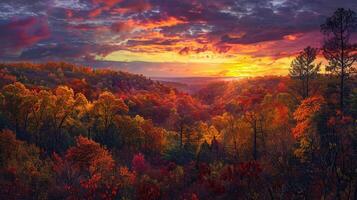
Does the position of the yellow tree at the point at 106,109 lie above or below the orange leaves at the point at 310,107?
below

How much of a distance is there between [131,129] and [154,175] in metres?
29.0

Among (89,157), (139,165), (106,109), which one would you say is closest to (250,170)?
(89,157)

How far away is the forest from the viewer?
3105cm

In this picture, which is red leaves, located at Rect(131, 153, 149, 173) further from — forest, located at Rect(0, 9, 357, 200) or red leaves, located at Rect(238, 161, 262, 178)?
red leaves, located at Rect(238, 161, 262, 178)

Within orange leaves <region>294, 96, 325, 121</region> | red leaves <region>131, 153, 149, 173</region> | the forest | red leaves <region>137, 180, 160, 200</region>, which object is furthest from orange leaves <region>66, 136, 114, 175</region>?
orange leaves <region>294, 96, 325, 121</region>

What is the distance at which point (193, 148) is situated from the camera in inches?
2837

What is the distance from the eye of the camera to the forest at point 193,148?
3105 centimetres

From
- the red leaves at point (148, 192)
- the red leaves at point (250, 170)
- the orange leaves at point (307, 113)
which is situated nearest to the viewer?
the red leaves at point (250, 170)

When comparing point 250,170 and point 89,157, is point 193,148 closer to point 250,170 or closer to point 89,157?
point 89,157

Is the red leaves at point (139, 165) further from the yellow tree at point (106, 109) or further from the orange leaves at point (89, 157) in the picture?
the yellow tree at point (106, 109)

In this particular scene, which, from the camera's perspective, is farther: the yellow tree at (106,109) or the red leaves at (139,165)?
the yellow tree at (106,109)

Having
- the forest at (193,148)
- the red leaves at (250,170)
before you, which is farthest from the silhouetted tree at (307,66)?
the red leaves at (250,170)

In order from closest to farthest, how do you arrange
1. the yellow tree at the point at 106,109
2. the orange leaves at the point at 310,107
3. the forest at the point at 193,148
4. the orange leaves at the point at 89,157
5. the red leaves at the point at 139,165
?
the forest at the point at 193,148 < the orange leaves at the point at 310,107 < the orange leaves at the point at 89,157 < the red leaves at the point at 139,165 < the yellow tree at the point at 106,109

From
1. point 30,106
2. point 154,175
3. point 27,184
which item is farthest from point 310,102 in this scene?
point 30,106
